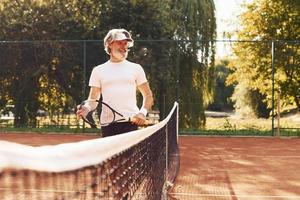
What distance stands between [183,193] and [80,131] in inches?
348

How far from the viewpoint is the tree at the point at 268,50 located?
583 inches

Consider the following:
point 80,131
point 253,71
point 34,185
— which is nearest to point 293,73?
point 253,71

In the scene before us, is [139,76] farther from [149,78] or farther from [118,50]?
[149,78]

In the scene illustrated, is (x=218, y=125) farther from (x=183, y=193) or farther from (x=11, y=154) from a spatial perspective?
(x=11, y=154)

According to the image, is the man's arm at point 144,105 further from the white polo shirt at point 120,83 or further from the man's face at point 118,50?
the man's face at point 118,50

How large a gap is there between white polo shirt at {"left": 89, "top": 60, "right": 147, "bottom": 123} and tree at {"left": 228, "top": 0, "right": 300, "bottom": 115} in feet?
35.1

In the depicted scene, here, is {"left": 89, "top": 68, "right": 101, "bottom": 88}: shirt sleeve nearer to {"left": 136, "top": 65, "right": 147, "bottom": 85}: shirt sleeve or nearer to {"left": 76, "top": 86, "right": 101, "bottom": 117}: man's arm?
{"left": 76, "top": 86, "right": 101, "bottom": 117}: man's arm

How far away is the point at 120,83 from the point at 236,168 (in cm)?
448

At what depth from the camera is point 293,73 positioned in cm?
1485

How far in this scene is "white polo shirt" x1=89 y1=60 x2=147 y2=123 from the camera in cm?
406

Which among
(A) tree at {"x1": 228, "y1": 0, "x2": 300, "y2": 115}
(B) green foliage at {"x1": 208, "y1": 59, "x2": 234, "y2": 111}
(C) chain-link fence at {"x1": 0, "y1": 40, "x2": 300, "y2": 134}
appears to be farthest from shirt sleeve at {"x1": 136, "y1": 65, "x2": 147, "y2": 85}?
(B) green foliage at {"x1": 208, "y1": 59, "x2": 234, "y2": 111}

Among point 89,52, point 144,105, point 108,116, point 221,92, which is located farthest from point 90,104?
point 221,92

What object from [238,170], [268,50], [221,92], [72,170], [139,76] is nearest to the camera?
[72,170]

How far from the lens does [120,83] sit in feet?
13.3
